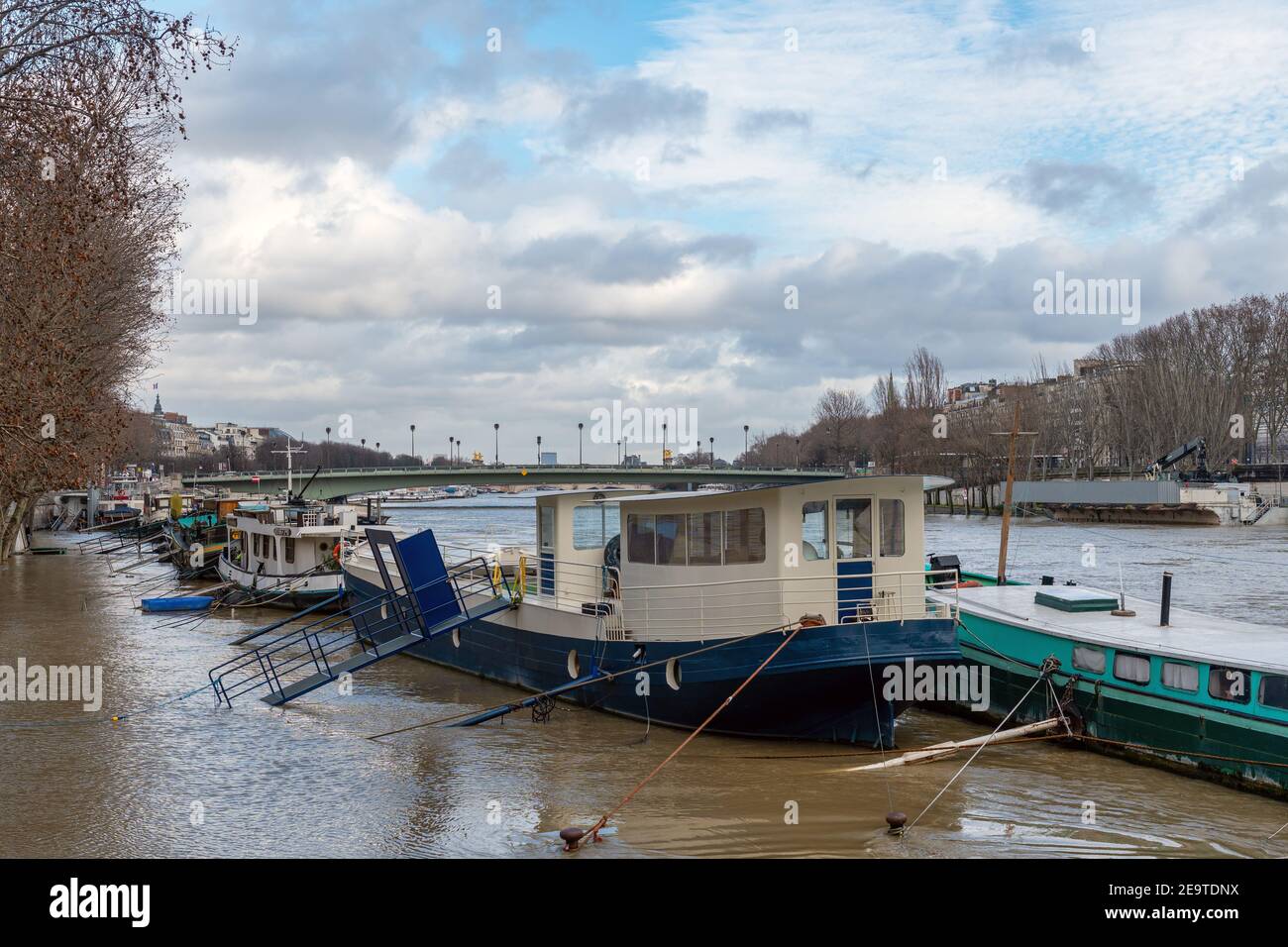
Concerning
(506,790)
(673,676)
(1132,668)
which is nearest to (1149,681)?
(1132,668)

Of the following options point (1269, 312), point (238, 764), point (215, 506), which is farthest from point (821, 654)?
point (1269, 312)

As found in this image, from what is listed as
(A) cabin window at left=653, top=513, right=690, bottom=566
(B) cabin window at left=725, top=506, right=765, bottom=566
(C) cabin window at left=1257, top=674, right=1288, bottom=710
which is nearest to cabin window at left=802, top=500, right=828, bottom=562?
(B) cabin window at left=725, top=506, right=765, bottom=566

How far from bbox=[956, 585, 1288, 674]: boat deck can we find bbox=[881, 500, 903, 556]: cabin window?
4.88 feet

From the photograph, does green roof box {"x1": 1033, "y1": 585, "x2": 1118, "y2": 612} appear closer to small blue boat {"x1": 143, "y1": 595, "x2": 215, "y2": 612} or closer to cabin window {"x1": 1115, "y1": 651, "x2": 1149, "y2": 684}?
cabin window {"x1": 1115, "y1": 651, "x2": 1149, "y2": 684}

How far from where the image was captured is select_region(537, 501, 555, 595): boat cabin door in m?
22.0

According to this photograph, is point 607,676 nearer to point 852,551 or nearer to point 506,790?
point 506,790

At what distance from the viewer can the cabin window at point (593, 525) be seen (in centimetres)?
2153

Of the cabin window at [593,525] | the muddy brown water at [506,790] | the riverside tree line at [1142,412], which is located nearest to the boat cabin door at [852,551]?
the muddy brown water at [506,790]

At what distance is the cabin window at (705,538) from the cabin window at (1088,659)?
604 cm

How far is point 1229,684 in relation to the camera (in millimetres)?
16156

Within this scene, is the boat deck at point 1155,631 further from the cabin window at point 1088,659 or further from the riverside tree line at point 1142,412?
the riverside tree line at point 1142,412

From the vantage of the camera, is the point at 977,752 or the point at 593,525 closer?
the point at 977,752

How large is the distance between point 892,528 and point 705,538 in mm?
2988

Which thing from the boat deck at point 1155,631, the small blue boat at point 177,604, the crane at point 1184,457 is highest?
the crane at point 1184,457
